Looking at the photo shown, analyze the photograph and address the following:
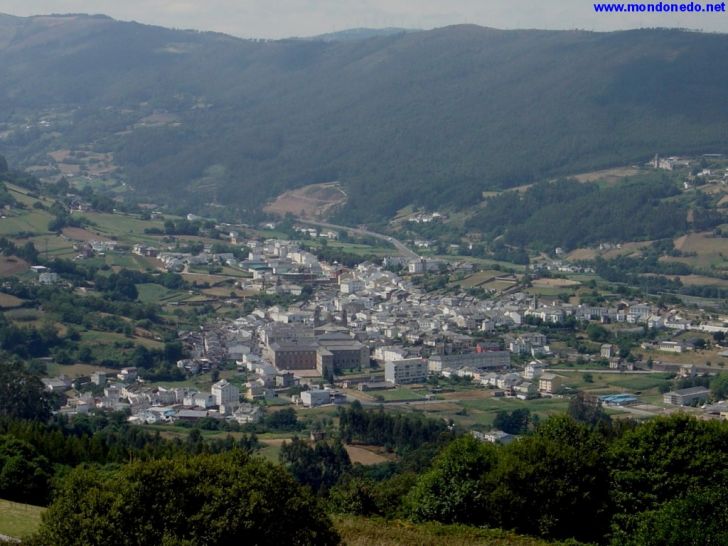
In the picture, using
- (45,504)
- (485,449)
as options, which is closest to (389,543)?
(485,449)

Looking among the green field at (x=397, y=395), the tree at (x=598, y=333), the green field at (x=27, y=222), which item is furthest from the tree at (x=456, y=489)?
the green field at (x=27, y=222)

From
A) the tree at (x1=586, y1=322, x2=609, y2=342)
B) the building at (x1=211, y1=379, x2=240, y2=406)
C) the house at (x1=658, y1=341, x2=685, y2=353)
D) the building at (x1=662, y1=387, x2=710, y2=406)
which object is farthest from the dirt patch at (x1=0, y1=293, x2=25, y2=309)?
the building at (x1=662, y1=387, x2=710, y2=406)

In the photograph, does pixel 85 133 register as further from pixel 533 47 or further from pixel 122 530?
pixel 122 530

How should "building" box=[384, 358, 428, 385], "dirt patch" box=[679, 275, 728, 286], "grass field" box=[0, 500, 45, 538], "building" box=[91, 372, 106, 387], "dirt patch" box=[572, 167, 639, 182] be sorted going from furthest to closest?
"dirt patch" box=[572, 167, 639, 182]
"dirt patch" box=[679, 275, 728, 286]
"building" box=[384, 358, 428, 385]
"building" box=[91, 372, 106, 387]
"grass field" box=[0, 500, 45, 538]

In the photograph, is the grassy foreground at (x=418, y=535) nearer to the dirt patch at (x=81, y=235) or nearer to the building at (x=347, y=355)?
the building at (x=347, y=355)

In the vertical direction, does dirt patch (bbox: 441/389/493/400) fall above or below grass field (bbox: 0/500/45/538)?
above

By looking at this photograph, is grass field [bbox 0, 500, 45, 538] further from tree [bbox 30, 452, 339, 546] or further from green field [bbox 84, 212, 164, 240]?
green field [bbox 84, 212, 164, 240]
